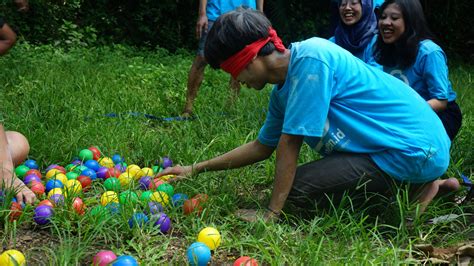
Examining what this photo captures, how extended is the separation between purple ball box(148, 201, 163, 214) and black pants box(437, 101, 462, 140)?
76.4 inches

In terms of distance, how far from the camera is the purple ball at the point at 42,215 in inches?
109

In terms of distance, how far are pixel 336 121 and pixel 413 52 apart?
1.15 metres

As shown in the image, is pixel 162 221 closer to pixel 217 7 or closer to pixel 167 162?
pixel 167 162

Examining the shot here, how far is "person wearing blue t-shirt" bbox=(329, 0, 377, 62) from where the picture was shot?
446 centimetres

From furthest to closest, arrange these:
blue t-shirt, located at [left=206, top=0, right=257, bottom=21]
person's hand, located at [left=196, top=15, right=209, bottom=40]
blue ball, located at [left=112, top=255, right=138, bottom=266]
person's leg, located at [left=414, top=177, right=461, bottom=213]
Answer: blue t-shirt, located at [left=206, top=0, right=257, bottom=21], person's hand, located at [left=196, top=15, right=209, bottom=40], person's leg, located at [left=414, top=177, right=461, bottom=213], blue ball, located at [left=112, top=255, right=138, bottom=266]

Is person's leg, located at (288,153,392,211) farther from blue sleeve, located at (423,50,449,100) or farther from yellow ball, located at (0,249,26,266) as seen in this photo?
yellow ball, located at (0,249,26,266)

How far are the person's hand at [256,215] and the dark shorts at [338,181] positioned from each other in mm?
199

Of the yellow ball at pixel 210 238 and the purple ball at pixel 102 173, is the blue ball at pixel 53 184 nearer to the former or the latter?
the purple ball at pixel 102 173

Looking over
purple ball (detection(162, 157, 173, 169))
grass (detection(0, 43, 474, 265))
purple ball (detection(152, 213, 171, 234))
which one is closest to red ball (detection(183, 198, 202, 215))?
grass (detection(0, 43, 474, 265))

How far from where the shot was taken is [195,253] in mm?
2402

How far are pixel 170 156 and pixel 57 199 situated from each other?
3.94 feet

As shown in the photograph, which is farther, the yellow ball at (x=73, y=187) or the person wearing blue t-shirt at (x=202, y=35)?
the person wearing blue t-shirt at (x=202, y=35)

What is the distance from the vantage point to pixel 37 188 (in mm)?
3201

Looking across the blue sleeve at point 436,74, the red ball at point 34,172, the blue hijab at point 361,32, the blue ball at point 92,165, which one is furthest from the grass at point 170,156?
the blue hijab at point 361,32
